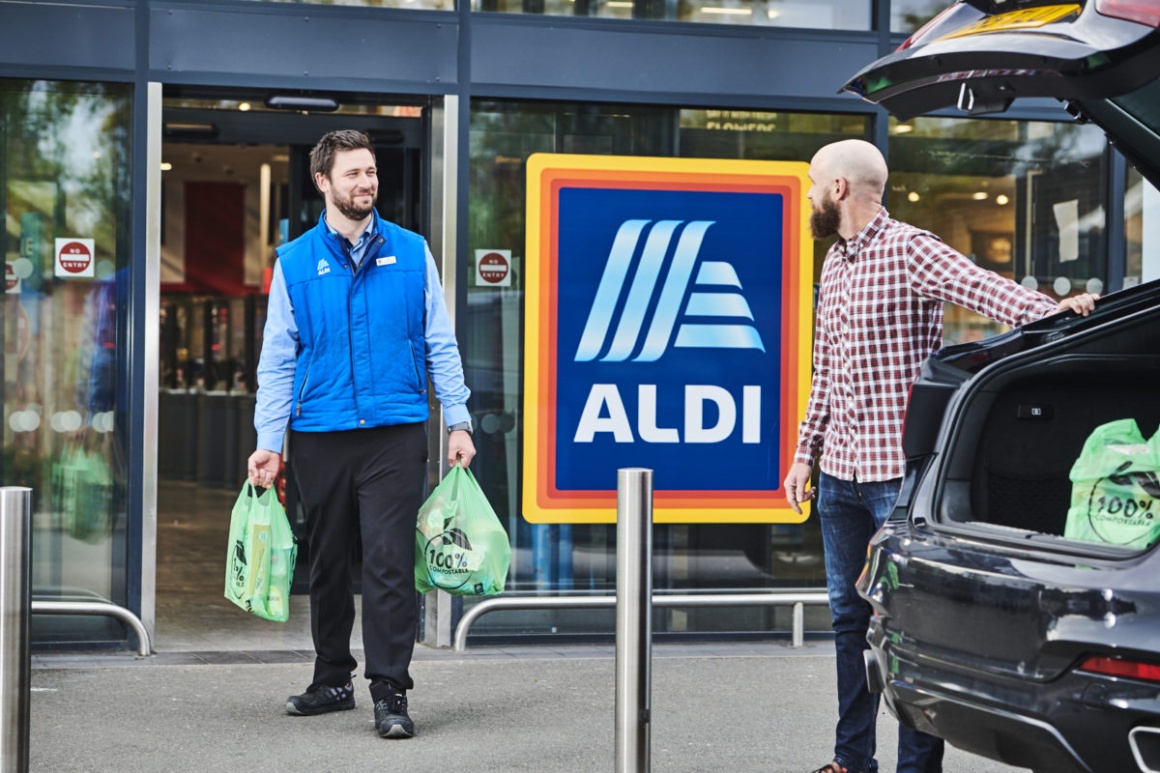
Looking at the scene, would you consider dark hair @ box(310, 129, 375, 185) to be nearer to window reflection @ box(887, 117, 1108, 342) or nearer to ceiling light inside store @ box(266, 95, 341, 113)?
ceiling light inside store @ box(266, 95, 341, 113)

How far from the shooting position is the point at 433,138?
7.59 meters

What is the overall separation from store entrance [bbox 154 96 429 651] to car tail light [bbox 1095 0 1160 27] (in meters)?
4.67

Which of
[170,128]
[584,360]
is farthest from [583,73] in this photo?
[170,128]

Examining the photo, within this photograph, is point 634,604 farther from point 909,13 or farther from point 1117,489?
point 909,13

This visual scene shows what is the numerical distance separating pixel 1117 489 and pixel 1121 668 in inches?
23.5

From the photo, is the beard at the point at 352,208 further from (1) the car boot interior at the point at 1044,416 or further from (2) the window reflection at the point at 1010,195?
(2) the window reflection at the point at 1010,195

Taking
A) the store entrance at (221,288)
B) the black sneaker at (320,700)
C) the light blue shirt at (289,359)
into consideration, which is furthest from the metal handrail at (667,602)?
the light blue shirt at (289,359)

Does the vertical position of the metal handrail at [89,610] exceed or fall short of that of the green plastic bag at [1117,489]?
it falls short

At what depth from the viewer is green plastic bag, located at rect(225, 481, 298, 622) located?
232 inches

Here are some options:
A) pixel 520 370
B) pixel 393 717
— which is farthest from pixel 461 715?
pixel 520 370

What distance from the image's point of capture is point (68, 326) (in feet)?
24.1

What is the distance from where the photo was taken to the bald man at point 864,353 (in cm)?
484

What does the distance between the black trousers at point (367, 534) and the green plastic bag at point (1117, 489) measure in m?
2.67

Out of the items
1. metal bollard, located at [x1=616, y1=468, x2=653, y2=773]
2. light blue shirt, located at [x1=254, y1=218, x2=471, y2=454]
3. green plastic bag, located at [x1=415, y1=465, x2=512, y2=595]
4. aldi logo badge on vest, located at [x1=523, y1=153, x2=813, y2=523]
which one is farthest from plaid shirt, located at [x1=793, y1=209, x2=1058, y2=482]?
aldi logo badge on vest, located at [x1=523, y1=153, x2=813, y2=523]
